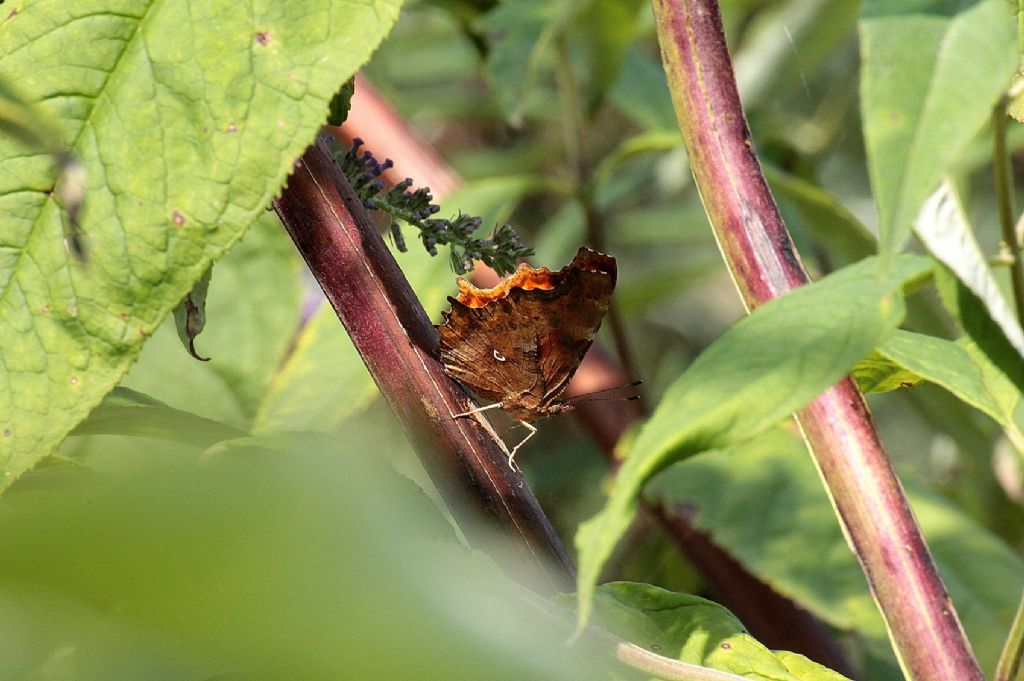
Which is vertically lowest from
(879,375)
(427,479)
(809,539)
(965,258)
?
(427,479)

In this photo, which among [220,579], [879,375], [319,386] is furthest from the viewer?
[319,386]

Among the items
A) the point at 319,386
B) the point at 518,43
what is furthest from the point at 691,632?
the point at 518,43

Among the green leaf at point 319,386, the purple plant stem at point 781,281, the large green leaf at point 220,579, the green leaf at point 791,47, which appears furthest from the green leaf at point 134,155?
the green leaf at point 791,47

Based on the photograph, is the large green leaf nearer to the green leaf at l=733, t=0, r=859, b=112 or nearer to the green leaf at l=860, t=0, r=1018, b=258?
the green leaf at l=860, t=0, r=1018, b=258

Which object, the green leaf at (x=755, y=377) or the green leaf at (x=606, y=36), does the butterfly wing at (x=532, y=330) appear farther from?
the green leaf at (x=606, y=36)

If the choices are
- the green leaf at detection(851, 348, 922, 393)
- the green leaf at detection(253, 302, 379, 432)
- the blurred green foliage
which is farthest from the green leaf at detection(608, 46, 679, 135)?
the green leaf at detection(851, 348, 922, 393)

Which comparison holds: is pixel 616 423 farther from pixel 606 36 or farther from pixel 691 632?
pixel 691 632

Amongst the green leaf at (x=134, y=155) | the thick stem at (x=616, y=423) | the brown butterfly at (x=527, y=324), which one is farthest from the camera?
the thick stem at (x=616, y=423)
